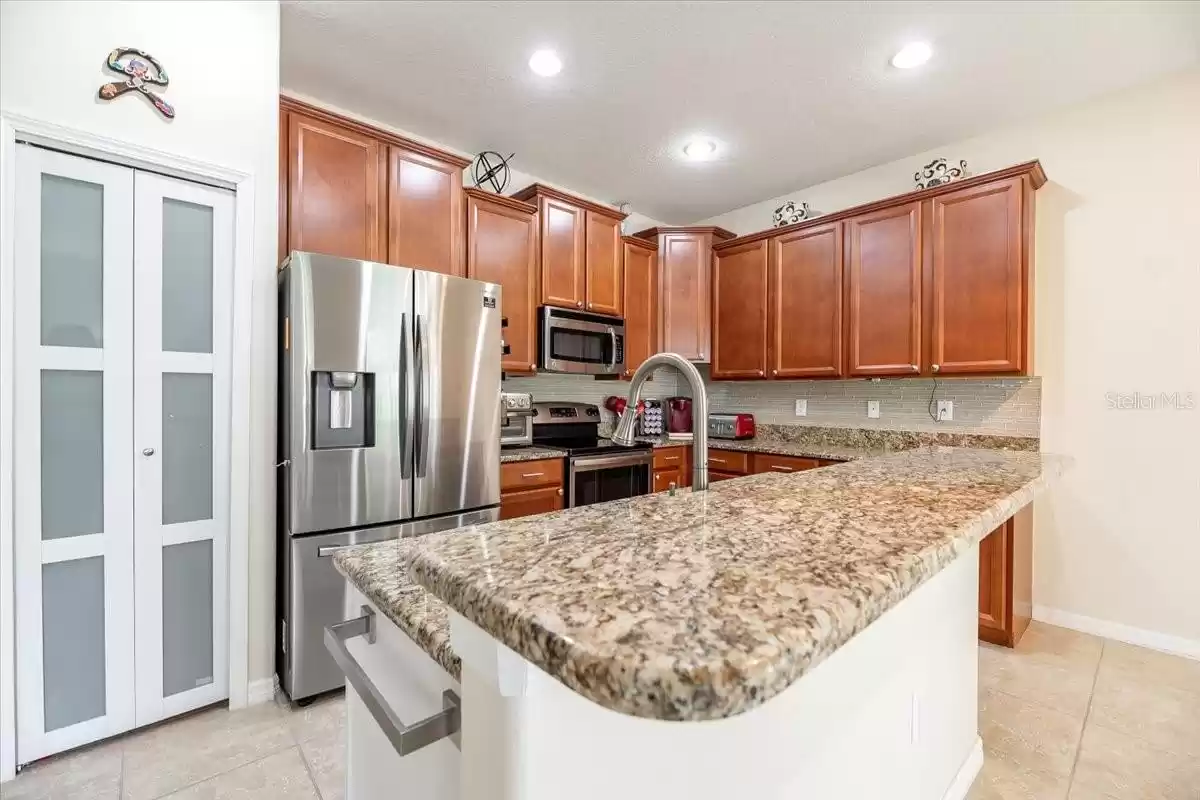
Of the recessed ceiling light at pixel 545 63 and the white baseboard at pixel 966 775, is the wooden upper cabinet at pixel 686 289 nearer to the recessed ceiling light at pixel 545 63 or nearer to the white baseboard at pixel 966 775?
the recessed ceiling light at pixel 545 63

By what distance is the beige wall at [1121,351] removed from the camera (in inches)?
92.4

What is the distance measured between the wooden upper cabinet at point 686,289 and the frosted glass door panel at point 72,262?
9.79 ft

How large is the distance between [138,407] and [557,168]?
258cm

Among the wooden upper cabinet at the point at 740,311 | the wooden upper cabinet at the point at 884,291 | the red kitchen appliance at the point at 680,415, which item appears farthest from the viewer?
the red kitchen appliance at the point at 680,415

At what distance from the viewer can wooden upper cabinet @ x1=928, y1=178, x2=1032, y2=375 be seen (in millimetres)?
2537

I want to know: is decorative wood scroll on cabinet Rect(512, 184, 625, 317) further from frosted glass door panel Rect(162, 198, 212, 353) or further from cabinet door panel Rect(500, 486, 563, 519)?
frosted glass door panel Rect(162, 198, 212, 353)

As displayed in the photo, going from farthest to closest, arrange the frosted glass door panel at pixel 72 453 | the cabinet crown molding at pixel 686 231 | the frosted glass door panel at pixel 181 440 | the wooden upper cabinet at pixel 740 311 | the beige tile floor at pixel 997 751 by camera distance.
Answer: the cabinet crown molding at pixel 686 231 < the wooden upper cabinet at pixel 740 311 < the frosted glass door panel at pixel 181 440 < the frosted glass door panel at pixel 72 453 < the beige tile floor at pixel 997 751

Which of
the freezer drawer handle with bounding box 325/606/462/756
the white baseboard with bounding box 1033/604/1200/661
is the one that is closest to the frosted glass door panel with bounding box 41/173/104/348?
the freezer drawer handle with bounding box 325/606/462/756

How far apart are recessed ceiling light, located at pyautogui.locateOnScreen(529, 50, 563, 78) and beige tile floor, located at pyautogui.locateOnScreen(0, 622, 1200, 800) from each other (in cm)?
274

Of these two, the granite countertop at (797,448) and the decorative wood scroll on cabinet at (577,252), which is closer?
the granite countertop at (797,448)

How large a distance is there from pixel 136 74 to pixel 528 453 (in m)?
2.09

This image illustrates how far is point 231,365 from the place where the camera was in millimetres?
1937

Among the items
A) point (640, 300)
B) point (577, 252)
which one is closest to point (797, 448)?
point (640, 300)

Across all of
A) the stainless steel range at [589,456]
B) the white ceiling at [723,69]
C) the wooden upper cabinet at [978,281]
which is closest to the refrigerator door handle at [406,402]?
the stainless steel range at [589,456]
